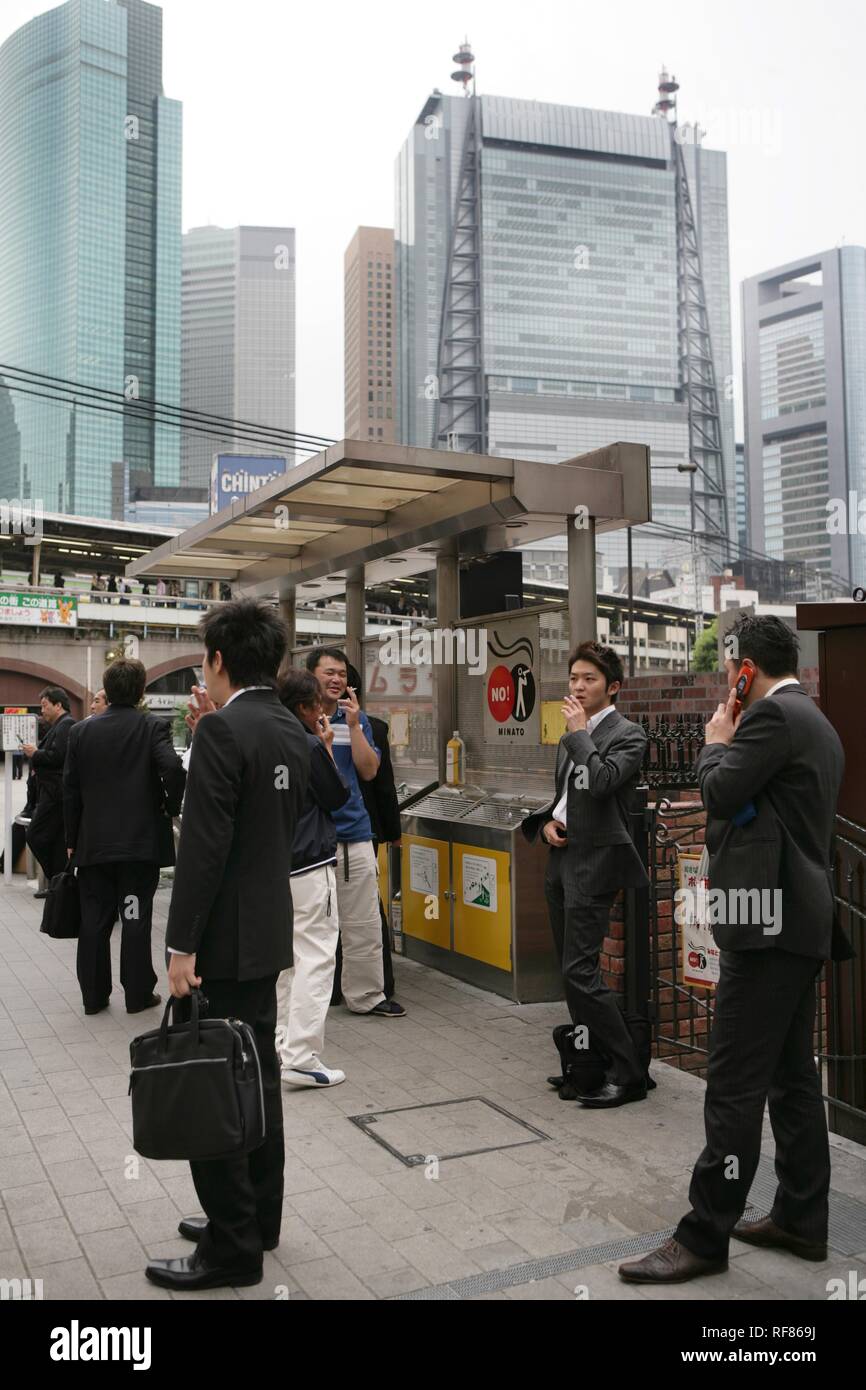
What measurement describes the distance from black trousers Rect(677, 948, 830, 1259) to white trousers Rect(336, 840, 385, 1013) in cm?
317

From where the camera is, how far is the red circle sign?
7.45 m

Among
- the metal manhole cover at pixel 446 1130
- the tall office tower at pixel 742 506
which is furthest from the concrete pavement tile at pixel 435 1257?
the tall office tower at pixel 742 506

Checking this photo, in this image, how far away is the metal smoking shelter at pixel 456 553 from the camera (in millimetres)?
6500

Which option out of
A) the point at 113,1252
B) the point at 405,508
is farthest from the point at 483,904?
the point at 113,1252

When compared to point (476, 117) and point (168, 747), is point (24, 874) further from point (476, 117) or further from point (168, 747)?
point (476, 117)

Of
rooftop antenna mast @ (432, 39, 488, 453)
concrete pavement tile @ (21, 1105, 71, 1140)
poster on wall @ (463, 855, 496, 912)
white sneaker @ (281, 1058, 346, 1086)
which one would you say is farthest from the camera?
rooftop antenna mast @ (432, 39, 488, 453)

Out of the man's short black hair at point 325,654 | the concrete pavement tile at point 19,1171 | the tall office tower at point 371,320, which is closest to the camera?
the concrete pavement tile at point 19,1171

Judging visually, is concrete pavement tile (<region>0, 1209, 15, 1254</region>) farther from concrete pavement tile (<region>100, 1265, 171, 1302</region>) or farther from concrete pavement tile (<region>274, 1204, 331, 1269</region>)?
concrete pavement tile (<region>274, 1204, 331, 1269</region>)

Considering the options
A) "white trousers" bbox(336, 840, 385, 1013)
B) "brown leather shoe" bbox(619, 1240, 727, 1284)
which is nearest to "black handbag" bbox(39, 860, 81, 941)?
"white trousers" bbox(336, 840, 385, 1013)

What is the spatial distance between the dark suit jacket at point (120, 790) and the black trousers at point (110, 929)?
0.45ft

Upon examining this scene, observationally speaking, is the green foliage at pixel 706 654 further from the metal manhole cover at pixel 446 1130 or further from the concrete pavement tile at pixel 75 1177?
the concrete pavement tile at pixel 75 1177

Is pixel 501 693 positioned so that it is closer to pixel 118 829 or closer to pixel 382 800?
pixel 382 800
